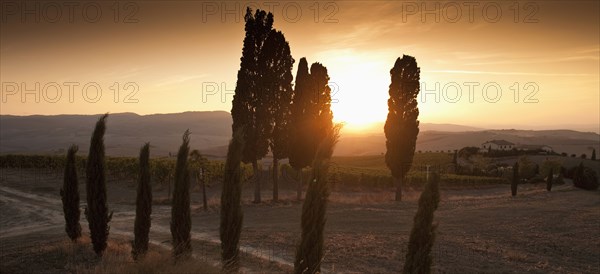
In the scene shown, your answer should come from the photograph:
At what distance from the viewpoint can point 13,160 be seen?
5594 centimetres

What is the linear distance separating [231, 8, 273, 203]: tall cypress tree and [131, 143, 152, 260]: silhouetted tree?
16.5 m

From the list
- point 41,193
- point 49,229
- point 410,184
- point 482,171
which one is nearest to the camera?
point 49,229

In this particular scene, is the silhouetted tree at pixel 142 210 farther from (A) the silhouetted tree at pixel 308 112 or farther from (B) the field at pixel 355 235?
(A) the silhouetted tree at pixel 308 112

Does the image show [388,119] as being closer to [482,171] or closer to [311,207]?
[311,207]

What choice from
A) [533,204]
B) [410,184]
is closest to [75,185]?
[533,204]

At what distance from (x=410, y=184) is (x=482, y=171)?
1743 centimetres

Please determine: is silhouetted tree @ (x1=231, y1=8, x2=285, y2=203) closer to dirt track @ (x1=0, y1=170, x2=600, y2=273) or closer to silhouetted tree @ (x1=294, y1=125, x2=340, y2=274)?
dirt track @ (x1=0, y1=170, x2=600, y2=273)

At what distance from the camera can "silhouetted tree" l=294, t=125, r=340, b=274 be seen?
11.0m

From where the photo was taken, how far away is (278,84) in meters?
34.3

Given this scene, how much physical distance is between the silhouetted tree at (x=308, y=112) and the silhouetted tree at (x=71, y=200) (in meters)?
18.2

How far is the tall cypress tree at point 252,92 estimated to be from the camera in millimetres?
33562

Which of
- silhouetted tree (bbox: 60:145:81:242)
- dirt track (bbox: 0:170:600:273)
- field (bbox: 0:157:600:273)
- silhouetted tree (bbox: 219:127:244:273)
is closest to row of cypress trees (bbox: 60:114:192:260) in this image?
silhouetted tree (bbox: 60:145:81:242)

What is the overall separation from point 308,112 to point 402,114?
8.09 m

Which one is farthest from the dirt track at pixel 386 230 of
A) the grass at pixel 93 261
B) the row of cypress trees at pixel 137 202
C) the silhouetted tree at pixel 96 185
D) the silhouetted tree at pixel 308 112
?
the silhouetted tree at pixel 308 112
